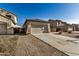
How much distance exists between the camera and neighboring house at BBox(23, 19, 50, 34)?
48.7 ft

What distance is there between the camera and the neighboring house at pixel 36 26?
14.8 m

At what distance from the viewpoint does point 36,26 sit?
1573 centimetres

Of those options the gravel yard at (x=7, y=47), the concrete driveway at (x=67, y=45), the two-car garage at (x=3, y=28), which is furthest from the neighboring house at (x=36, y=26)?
the gravel yard at (x=7, y=47)

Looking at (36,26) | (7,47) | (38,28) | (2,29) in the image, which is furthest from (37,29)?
(7,47)

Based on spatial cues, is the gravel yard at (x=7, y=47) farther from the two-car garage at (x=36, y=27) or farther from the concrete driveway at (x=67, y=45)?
the two-car garage at (x=36, y=27)

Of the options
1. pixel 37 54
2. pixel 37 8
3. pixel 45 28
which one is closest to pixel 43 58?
pixel 37 54

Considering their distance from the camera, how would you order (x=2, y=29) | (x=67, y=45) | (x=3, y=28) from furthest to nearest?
(x=3, y=28) < (x=2, y=29) < (x=67, y=45)

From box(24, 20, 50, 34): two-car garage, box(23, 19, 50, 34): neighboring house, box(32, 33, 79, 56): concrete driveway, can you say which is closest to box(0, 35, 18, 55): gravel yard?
box(32, 33, 79, 56): concrete driveway

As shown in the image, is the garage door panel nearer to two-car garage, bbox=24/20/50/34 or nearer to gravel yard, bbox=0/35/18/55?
two-car garage, bbox=24/20/50/34

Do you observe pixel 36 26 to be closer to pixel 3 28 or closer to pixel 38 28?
pixel 38 28

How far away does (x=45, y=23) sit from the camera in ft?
54.4

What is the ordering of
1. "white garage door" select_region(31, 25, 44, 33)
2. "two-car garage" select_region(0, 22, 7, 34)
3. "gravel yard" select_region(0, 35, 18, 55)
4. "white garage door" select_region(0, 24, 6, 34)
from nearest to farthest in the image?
"gravel yard" select_region(0, 35, 18, 55) < "white garage door" select_region(0, 24, 6, 34) < "two-car garage" select_region(0, 22, 7, 34) < "white garage door" select_region(31, 25, 44, 33)

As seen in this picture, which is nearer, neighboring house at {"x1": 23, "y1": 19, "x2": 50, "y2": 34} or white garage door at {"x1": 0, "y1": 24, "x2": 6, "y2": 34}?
white garage door at {"x1": 0, "y1": 24, "x2": 6, "y2": 34}

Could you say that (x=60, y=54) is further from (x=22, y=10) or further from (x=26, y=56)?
(x=22, y=10)
